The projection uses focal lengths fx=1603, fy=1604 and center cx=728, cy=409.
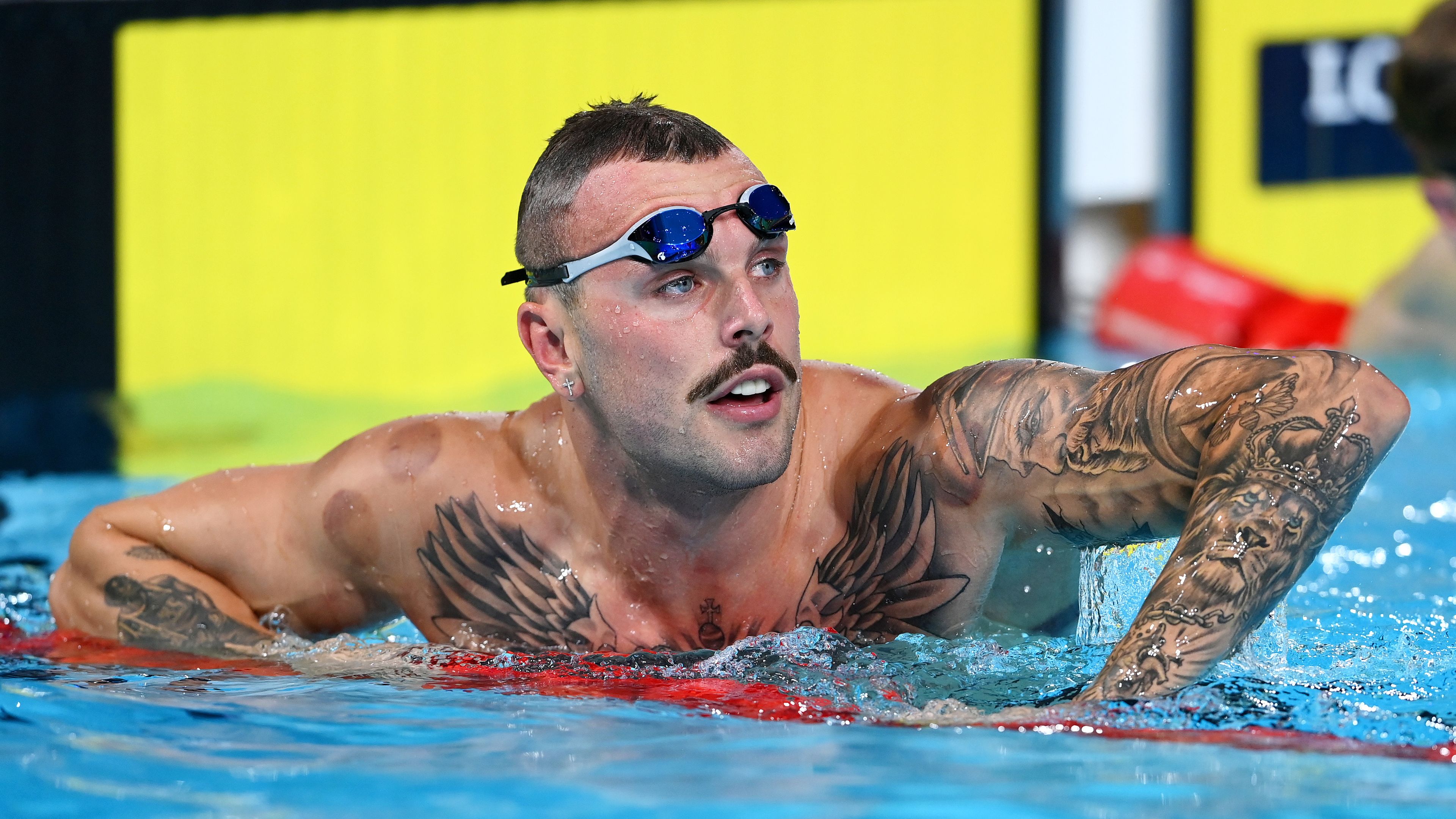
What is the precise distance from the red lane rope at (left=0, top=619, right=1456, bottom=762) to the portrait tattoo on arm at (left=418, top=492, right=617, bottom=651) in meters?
0.06

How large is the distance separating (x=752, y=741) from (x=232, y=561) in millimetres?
1274

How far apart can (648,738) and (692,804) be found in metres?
0.29

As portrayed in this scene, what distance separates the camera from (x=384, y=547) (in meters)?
2.88

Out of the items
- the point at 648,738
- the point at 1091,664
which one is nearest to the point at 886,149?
the point at 1091,664

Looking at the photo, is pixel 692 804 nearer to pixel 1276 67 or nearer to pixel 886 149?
pixel 886 149

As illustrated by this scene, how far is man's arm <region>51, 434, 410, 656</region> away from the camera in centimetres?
289

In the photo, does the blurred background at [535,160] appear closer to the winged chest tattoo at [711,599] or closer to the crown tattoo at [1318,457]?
the winged chest tattoo at [711,599]

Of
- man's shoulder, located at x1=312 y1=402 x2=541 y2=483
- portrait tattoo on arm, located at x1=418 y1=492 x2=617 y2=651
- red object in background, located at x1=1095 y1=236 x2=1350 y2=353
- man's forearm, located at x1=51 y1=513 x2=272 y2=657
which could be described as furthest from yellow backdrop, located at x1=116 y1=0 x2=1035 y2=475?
portrait tattoo on arm, located at x1=418 y1=492 x2=617 y2=651

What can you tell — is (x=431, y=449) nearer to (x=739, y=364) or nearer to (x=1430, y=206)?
(x=739, y=364)

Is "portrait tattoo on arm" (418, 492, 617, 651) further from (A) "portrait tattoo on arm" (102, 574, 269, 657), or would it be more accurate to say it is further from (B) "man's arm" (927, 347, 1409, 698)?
(B) "man's arm" (927, 347, 1409, 698)

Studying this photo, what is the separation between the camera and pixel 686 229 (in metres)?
2.45

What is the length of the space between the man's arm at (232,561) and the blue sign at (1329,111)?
5.02m

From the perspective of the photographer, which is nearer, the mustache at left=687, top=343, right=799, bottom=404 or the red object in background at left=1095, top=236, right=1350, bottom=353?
the mustache at left=687, top=343, right=799, bottom=404

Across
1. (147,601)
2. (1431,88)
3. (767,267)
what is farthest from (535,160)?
(767,267)
